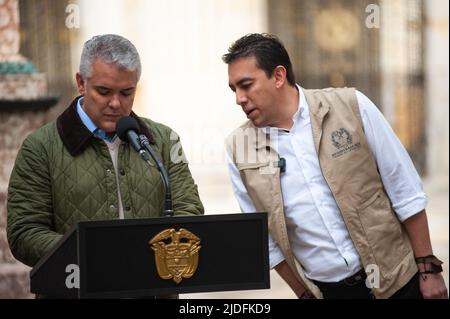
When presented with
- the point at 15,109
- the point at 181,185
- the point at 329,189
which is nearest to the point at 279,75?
the point at 329,189

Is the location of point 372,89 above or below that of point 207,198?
above

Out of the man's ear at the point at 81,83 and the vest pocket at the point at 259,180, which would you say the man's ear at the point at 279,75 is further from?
the man's ear at the point at 81,83

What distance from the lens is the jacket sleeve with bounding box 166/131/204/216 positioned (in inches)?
164

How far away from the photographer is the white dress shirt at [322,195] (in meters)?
4.29

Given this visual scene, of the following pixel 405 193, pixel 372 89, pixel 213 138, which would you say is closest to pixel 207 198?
pixel 213 138

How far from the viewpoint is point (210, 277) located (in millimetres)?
3670

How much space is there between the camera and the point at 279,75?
4477mm

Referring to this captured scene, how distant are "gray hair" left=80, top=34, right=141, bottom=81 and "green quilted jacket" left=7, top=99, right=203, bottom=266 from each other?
0.23 m

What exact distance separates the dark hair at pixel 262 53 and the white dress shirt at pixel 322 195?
205 millimetres

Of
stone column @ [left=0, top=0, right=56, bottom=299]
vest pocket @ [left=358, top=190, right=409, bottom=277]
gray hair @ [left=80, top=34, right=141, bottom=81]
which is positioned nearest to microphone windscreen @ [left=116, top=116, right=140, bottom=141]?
gray hair @ [left=80, top=34, right=141, bottom=81]

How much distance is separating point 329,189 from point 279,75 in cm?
50

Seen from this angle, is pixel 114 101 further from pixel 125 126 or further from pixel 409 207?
pixel 409 207

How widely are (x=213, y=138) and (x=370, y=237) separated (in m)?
11.3
